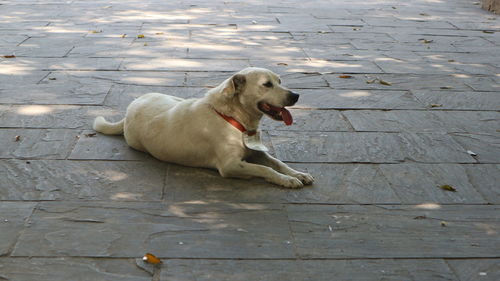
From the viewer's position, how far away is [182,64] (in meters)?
8.23

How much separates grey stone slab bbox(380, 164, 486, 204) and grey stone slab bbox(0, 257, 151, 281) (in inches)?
81.4

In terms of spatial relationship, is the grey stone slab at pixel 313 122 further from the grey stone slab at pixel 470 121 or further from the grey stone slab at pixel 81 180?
the grey stone slab at pixel 81 180

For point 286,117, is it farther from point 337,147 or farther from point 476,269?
point 476,269

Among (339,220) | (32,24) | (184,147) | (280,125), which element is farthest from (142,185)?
(32,24)

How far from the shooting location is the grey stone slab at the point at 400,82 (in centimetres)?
750

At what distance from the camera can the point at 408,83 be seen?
7.69m

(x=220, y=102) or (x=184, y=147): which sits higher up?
(x=220, y=102)

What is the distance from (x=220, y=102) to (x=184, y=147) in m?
0.45

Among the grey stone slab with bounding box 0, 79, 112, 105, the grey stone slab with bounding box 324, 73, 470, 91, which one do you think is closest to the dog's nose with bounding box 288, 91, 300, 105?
the grey stone slab with bounding box 0, 79, 112, 105

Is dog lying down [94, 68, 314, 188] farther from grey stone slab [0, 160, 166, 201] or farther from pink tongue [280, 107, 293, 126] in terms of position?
grey stone slab [0, 160, 166, 201]

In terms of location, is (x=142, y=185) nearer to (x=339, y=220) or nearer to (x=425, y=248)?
(x=339, y=220)

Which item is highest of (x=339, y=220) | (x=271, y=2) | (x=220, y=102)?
(x=220, y=102)

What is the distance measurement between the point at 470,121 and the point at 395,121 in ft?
2.59

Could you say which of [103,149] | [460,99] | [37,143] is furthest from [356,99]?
[37,143]
